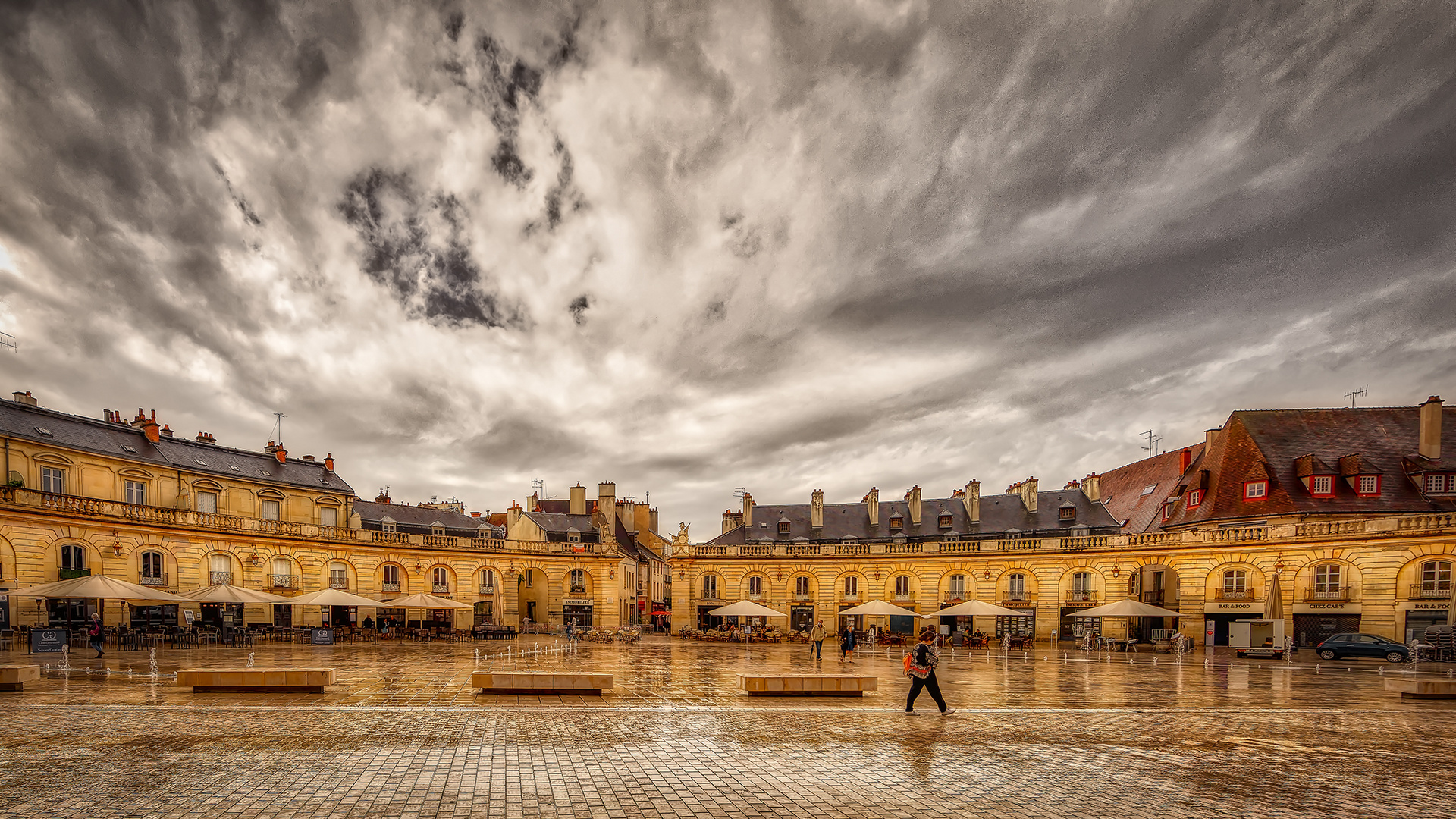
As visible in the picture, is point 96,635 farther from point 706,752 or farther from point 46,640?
point 706,752

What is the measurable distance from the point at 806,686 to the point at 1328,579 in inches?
1239

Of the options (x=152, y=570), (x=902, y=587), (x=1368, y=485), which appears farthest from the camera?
(x=902, y=587)

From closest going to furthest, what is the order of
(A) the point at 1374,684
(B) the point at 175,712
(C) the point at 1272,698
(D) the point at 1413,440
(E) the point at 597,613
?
(B) the point at 175,712
(C) the point at 1272,698
(A) the point at 1374,684
(D) the point at 1413,440
(E) the point at 597,613

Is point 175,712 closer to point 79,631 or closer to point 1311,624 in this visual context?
point 79,631

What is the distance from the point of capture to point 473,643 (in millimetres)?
34000

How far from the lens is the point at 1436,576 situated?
3091 cm

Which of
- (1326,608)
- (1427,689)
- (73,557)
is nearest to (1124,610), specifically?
(1326,608)

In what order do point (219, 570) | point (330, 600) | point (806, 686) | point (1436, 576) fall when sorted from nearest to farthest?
1. point (806, 686)
2. point (1436, 576)
3. point (330, 600)
4. point (219, 570)

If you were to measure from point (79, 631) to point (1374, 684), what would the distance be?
43954 millimetres

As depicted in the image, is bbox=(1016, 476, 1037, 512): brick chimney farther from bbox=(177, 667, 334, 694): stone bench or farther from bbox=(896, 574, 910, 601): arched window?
bbox=(177, 667, 334, 694): stone bench

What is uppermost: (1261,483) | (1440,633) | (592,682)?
(1261,483)

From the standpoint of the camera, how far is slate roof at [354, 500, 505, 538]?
48.2 m

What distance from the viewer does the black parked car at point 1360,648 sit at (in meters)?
28.0

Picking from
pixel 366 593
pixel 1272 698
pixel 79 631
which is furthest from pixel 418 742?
pixel 366 593
